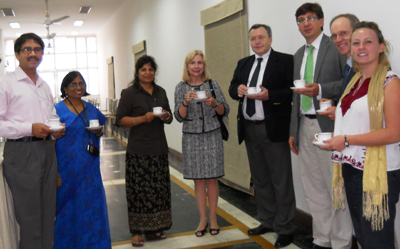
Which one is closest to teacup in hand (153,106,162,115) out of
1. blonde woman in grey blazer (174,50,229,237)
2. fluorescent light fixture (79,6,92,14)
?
blonde woman in grey blazer (174,50,229,237)

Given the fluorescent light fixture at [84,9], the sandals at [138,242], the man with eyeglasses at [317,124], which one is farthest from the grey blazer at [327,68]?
the fluorescent light fixture at [84,9]

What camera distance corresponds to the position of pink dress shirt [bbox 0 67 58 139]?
242 centimetres

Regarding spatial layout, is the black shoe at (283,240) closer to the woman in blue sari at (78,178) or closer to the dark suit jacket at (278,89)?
the dark suit jacket at (278,89)

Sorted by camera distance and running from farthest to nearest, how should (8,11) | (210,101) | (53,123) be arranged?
1. (8,11)
2. (210,101)
3. (53,123)

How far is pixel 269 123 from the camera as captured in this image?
3.23 meters

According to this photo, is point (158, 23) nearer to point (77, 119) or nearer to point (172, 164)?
point (172, 164)

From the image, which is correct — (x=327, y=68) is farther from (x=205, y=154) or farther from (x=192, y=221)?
(x=192, y=221)

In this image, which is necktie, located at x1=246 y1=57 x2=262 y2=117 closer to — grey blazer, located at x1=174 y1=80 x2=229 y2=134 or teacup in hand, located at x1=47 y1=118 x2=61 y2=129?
grey blazer, located at x1=174 y1=80 x2=229 y2=134

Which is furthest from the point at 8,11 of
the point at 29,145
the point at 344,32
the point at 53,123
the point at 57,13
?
the point at 344,32

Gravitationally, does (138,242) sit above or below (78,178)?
below

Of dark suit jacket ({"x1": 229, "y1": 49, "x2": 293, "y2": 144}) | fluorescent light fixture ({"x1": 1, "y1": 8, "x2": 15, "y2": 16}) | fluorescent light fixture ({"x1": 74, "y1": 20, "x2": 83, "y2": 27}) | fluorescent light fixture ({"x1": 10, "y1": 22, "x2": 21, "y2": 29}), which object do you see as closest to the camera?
dark suit jacket ({"x1": 229, "y1": 49, "x2": 293, "y2": 144})

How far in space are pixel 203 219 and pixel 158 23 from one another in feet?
20.3

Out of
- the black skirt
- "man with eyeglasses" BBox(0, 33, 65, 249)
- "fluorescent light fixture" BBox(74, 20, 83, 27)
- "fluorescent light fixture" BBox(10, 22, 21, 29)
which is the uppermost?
"fluorescent light fixture" BBox(74, 20, 83, 27)

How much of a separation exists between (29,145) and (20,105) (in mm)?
256
